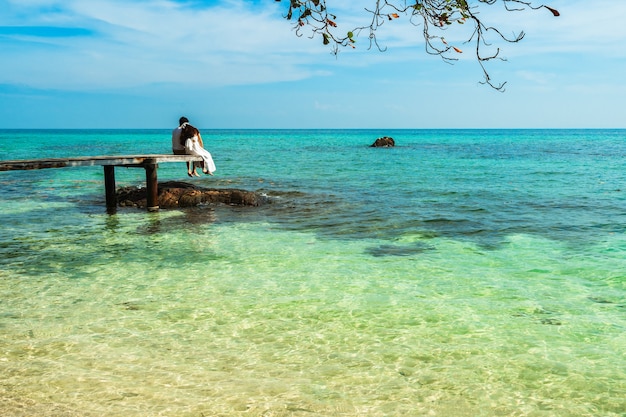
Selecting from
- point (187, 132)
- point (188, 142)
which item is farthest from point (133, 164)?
point (187, 132)

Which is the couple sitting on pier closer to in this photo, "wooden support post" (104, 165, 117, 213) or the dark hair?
the dark hair

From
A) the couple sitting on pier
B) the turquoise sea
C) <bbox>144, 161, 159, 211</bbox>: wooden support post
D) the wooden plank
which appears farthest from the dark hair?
the turquoise sea

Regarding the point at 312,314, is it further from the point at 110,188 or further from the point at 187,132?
the point at 110,188

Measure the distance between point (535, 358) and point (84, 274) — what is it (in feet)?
23.3

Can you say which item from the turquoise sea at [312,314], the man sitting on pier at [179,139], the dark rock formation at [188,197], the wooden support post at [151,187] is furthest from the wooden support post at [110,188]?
the man sitting on pier at [179,139]

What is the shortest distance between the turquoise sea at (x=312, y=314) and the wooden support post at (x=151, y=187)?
2.31 feet

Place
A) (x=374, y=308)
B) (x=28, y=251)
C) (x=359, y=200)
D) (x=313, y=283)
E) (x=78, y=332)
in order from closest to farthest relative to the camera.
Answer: (x=78, y=332), (x=374, y=308), (x=313, y=283), (x=28, y=251), (x=359, y=200)

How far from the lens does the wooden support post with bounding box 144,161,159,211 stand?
642 inches

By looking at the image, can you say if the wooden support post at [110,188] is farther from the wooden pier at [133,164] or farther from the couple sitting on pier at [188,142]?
the couple sitting on pier at [188,142]

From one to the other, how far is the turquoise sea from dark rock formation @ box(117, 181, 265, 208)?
145cm

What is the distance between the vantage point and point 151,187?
16.6m

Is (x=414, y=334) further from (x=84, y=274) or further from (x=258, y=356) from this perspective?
(x=84, y=274)

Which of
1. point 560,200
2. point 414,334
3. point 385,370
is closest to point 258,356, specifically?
point 385,370

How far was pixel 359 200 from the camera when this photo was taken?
19.3 metres
